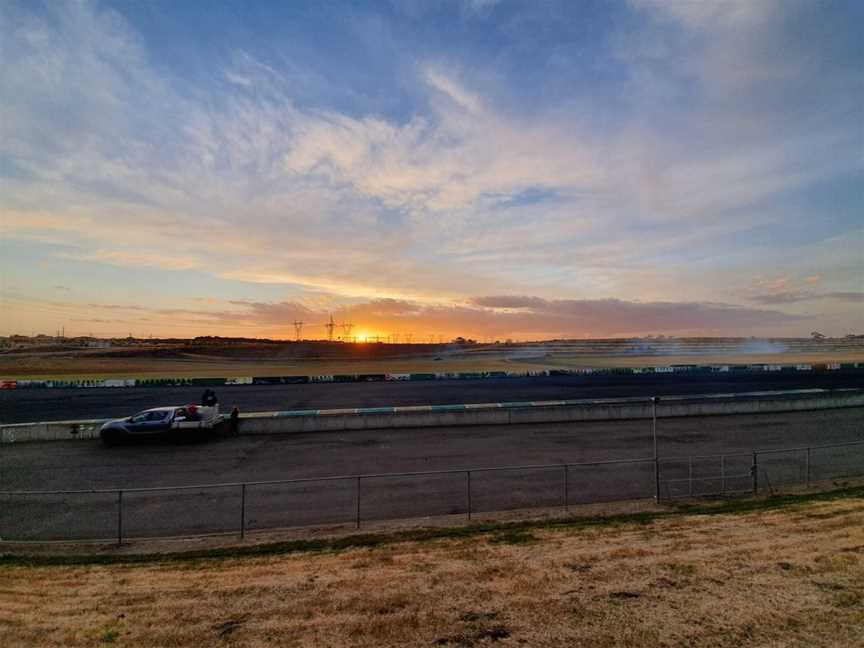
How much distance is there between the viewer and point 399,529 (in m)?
12.2

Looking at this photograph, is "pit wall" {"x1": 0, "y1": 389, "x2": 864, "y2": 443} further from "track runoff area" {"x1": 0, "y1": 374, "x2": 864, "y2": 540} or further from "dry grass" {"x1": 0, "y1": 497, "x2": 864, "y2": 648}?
"dry grass" {"x1": 0, "y1": 497, "x2": 864, "y2": 648}

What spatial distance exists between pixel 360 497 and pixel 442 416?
13.2 metres

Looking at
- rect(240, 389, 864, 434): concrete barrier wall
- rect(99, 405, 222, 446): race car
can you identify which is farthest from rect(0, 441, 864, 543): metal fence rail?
rect(240, 389, 864, 434): concrete barrier wall

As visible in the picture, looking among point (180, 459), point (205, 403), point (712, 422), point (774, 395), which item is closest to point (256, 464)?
point (180, 459)

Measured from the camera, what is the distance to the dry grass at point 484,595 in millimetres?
7562

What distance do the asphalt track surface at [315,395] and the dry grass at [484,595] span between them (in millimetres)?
26014

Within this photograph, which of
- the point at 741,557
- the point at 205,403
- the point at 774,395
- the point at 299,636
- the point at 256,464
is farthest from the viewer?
the point at 774,395

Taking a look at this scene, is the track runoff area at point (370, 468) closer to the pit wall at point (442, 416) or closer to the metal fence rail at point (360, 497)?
the metal fence rail at point (360, 497)

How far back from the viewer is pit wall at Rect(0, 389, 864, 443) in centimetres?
2411

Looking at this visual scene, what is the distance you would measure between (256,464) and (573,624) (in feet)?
50.5

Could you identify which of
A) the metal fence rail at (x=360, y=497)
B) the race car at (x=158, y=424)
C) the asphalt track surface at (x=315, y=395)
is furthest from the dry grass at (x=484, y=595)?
the asphalt track surface at (x=315, y=395)

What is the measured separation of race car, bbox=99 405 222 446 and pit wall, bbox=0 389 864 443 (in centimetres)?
201

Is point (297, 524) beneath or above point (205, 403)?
beneath

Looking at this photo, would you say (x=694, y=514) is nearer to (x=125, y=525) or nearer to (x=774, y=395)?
(x=125, y=525)
